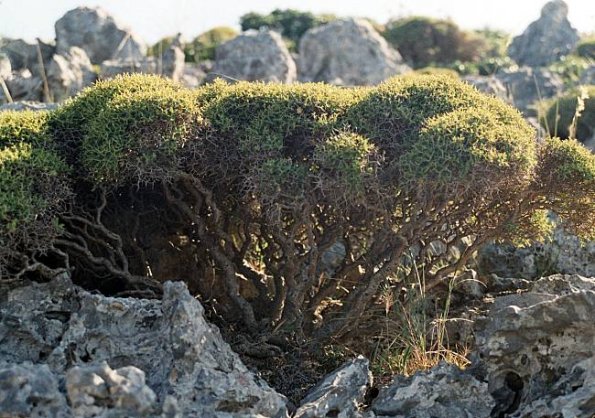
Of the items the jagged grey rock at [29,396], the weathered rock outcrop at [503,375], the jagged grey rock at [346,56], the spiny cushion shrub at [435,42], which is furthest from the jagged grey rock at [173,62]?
the spiny cushion shrub at [435,42]

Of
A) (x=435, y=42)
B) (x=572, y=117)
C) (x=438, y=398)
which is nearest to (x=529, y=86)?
(x=572, y=117)

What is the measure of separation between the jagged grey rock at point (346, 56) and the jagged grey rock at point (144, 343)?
15.3 meters

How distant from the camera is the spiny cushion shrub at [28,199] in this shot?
506 cm

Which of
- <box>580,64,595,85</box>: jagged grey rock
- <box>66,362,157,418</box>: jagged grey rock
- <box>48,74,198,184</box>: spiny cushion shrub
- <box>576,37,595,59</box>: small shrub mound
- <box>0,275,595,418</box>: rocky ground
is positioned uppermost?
<box>48,74,198,184</box>: spiny cushion shrub

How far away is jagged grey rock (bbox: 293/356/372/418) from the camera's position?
4.71 metres

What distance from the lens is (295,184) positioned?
529 centimetres

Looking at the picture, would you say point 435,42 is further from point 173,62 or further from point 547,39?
point 173,62

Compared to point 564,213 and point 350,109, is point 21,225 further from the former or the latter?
point 564,213

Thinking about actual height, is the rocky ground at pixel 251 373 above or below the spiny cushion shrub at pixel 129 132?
below

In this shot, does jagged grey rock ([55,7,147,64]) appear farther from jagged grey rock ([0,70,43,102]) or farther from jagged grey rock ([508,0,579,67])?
jagged grey rock ([508,0,579,67])

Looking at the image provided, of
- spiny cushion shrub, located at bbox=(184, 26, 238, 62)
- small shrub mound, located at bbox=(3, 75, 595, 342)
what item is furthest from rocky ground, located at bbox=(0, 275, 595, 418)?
spiny cushion shrub, located at bbox=(184, 26, 238, 62)

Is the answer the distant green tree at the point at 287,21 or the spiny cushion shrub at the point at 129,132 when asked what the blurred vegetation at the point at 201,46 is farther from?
the spiny cushion shrub at the point at 129,132

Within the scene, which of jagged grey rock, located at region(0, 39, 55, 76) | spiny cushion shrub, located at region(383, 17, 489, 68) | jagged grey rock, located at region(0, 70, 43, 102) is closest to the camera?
jagged grey rock, located at region(0, 70, 43, 102)

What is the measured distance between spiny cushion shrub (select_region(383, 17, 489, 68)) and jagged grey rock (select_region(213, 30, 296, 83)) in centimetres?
1187
